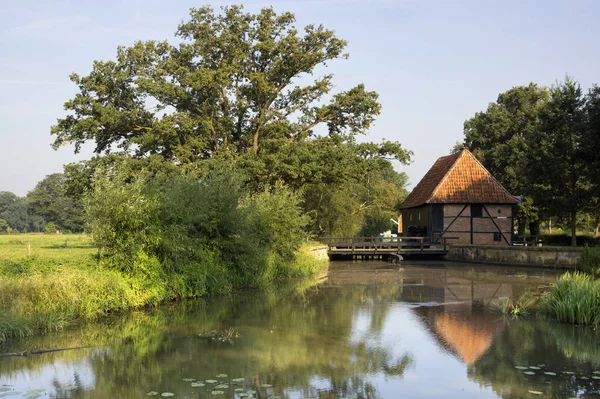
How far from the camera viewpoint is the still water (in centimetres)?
919

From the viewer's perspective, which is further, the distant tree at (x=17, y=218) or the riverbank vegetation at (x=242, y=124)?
the distant tree at (x=17, y=218)

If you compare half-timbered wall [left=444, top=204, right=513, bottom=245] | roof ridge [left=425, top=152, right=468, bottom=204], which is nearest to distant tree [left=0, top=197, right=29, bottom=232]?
roof ridge [left=425, top=152, right=468, bottom=204]

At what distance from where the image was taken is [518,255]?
32906 mm

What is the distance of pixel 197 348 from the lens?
1211 cm

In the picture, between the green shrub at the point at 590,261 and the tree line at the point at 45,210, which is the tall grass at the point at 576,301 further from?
the tree line at the point at 45,210

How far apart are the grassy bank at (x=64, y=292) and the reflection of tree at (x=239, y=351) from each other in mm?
597

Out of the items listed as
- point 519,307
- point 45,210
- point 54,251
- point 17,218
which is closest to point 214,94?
point 54,251

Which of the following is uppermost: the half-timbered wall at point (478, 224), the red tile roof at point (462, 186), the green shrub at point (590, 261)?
the red tile roof at point (462, 186)

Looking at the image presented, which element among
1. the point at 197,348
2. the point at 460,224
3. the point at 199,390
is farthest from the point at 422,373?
the point at 460,224

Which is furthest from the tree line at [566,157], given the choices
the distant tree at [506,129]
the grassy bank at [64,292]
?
the grassy bank at [64,292]

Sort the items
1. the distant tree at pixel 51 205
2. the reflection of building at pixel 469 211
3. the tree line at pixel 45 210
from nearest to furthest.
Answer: the reflection of building at pixel 469 211 < the tree line at pixel 45 210 < the distant tree at pixel 51 205

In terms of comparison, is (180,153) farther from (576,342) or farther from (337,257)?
(576,342)

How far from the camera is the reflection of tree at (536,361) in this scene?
9.09 meters

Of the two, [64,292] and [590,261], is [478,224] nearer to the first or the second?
[590,261]
